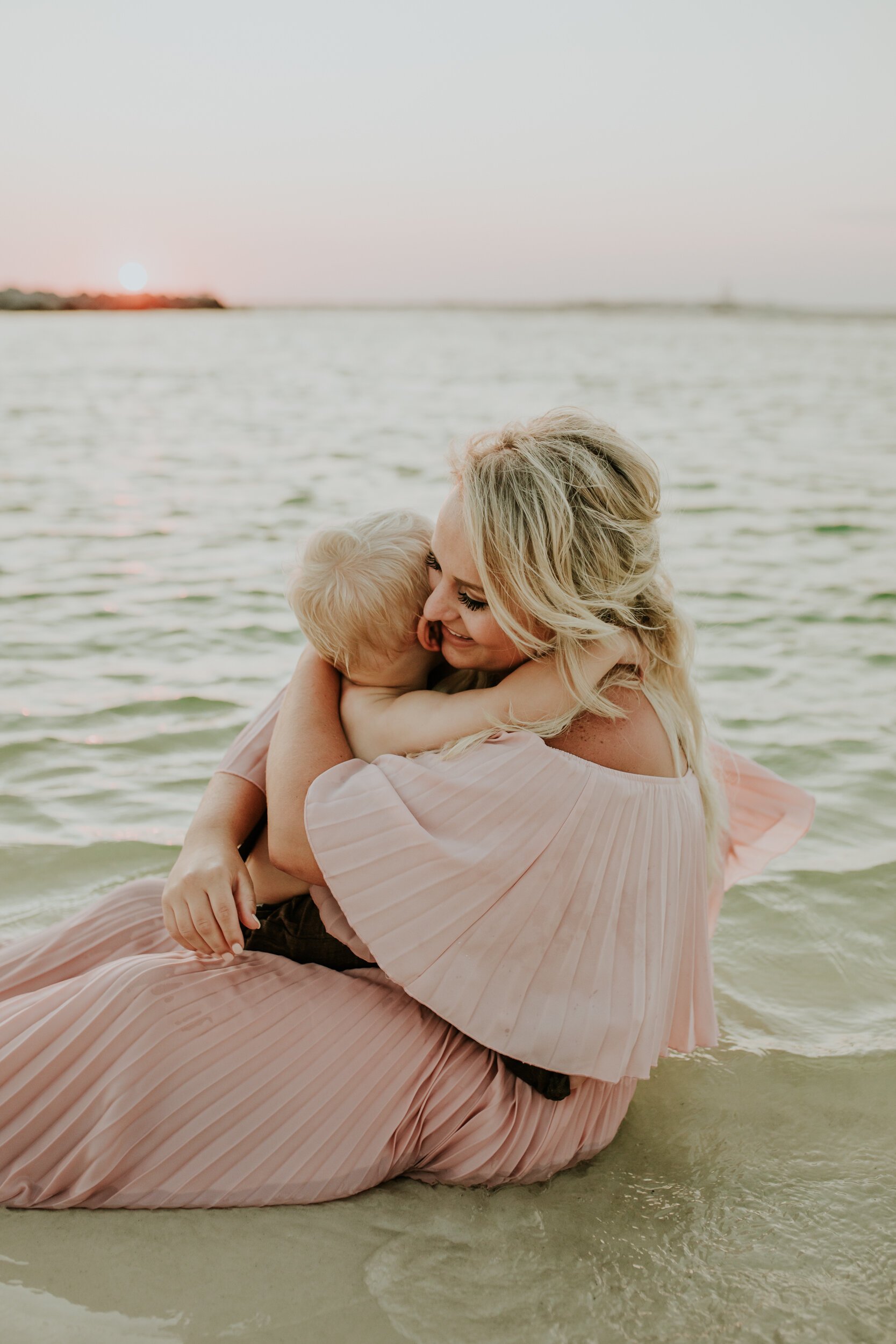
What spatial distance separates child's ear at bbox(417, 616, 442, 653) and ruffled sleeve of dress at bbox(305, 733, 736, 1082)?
0.28 m

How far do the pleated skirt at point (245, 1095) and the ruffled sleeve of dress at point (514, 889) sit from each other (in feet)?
0.53

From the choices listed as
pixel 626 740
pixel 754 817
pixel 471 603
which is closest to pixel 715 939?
pixel 754 817

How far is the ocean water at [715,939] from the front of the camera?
2.18 m

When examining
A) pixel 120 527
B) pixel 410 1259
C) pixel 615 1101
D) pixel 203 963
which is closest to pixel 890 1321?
pixel 615 1101

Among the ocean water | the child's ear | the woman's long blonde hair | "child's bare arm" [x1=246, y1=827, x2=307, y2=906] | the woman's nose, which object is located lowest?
the ocean water

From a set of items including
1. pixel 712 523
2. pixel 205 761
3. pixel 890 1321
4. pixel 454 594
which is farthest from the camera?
pixel 712 523

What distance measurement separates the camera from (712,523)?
1122cm

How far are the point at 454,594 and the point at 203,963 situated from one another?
925mm

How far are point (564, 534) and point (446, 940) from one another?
31.9 inches

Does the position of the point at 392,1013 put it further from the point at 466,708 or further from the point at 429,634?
the point at 429,634

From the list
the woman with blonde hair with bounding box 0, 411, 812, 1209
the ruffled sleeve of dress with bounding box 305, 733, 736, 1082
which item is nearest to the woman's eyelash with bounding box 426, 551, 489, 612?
the woman with blonde hair with bounding box 0, 411, 812, 1209

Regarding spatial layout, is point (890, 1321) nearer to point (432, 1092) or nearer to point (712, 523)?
point (432, 1092)

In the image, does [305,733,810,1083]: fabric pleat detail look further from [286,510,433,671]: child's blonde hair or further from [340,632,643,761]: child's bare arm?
[286,510,433,671]: child's blonde hair

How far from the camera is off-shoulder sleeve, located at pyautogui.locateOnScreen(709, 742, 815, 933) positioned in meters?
3.16
